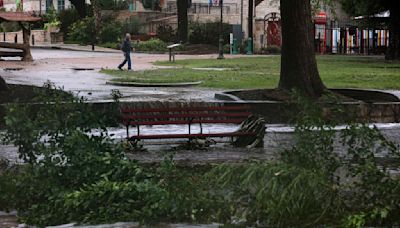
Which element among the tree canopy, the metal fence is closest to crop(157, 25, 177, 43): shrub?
the metal fence

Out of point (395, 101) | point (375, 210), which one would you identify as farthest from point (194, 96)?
point (375, 210)

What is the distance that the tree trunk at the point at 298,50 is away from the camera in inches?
621

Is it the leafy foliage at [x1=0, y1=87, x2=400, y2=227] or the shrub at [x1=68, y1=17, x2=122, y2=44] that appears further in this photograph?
the shrub at [x1=68, y1=17, x2=122, y2=44]

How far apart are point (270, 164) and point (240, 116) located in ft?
17.8

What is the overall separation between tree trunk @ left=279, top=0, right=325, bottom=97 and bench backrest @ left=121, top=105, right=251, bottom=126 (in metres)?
4.13

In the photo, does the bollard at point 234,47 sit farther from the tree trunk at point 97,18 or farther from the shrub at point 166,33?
the tree trunk at point 97,18

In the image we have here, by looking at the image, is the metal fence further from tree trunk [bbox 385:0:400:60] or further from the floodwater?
the floodwater

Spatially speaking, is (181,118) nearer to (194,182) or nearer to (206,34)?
(194,182)

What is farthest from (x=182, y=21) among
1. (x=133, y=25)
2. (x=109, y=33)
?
(x=133, y=25)

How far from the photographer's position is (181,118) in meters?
11.5

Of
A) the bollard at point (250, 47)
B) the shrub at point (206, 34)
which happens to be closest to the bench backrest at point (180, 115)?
the bollard at point (250, 47)

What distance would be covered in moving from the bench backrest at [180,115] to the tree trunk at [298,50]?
163 inches

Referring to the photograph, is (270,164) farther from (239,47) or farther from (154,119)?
(239,47)

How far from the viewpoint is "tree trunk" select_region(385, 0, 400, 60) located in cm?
3931
